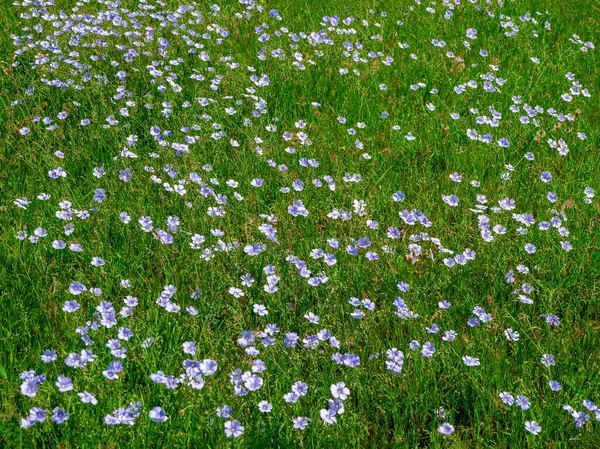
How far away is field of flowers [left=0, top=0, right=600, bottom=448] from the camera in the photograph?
2748 mm

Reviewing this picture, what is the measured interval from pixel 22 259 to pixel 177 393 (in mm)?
1073

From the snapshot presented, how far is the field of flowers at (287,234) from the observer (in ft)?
9.02

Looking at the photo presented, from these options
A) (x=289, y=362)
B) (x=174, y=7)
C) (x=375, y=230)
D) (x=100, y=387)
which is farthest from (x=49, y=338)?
(x=174, y=7)

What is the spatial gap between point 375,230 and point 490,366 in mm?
1040

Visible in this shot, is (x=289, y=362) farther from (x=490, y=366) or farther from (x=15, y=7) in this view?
(x=15, y=7)

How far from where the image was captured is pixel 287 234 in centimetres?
362

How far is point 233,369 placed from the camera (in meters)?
2.88

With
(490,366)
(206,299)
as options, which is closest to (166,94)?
(206,299)

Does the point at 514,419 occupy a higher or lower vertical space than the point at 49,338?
higher

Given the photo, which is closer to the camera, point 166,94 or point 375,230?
point 375,230

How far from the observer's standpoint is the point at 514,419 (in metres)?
2.77

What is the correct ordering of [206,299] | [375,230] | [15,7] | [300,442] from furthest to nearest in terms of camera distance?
1. [15,7]
2. [375,230]
3. [206,299]
4. [300,442]

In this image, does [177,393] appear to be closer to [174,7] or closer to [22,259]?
[22,259]

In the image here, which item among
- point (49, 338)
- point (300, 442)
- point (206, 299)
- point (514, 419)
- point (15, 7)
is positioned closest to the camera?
point (300, 442)
